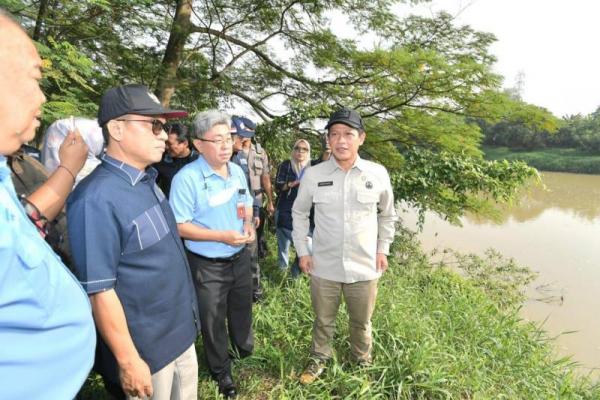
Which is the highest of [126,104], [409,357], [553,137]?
[553,137]

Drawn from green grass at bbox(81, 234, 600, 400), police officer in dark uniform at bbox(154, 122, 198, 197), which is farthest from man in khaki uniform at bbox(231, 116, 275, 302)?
police officer in dark uniform at bbox(154, 122, 198, 197)

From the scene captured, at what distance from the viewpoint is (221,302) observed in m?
2.32

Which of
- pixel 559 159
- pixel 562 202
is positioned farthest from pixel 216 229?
pixel 559 159

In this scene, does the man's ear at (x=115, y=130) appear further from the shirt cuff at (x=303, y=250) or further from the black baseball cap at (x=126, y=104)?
the shirt cuff at (x=303, y=250)

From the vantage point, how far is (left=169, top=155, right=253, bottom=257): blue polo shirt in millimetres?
2080

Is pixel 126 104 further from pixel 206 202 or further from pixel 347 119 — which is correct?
pixel 347 119

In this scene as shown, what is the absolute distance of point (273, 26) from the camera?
6449 mm

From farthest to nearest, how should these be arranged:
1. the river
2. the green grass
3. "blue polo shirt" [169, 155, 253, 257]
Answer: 1. the river
2. the green grass
3. "blue polo shirt" [169, 155, 253, 257]

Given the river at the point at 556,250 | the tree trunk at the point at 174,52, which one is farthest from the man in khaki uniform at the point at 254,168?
the river at the point at 556,250

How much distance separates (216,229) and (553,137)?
3916 centimetres

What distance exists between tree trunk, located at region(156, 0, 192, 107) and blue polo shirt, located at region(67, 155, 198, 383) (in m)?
4.54

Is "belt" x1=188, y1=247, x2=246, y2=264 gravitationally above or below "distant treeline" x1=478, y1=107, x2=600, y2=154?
below

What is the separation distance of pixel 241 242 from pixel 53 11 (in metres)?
3.68

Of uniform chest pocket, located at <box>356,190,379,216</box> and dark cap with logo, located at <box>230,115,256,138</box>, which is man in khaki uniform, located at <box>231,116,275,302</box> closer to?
dark cap with logo, located at <box>230,115,256,138</box>
